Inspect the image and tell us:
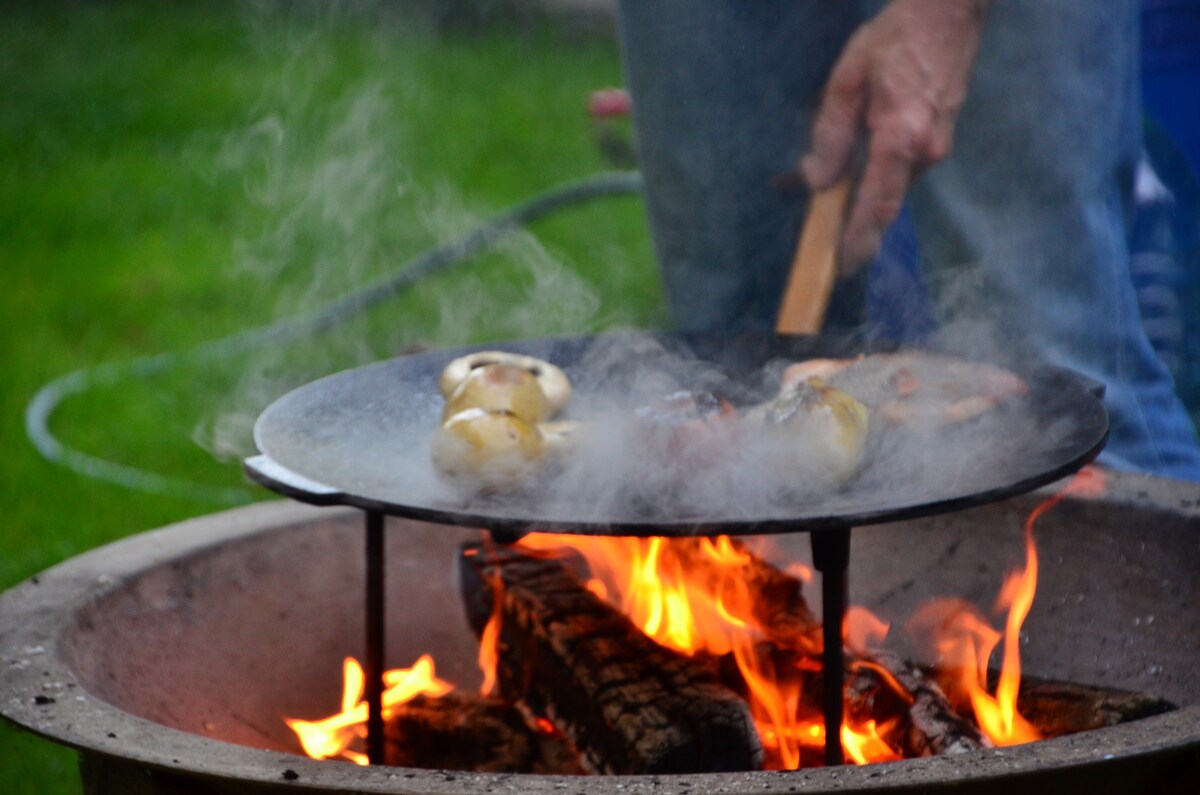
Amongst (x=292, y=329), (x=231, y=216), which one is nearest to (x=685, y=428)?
(x=292, y=329)

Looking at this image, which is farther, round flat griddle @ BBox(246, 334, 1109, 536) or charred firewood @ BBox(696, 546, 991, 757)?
charred firewood @ BBox(696, 546, 991, 757)

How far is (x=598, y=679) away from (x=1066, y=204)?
1575 mm

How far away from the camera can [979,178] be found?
10.2ft

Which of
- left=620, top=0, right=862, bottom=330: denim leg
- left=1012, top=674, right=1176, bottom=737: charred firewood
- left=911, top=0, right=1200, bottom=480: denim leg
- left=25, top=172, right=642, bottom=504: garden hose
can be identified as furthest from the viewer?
left=25, top=172, right=642, bottom=504: garden hose

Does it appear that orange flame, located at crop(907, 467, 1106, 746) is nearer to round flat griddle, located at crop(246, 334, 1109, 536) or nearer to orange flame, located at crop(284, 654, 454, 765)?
round flat griddle, located at crop(246, 334, 1109, 536)

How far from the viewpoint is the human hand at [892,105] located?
8.54ft

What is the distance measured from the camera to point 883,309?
11.4ft

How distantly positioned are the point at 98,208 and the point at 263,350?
319 cm

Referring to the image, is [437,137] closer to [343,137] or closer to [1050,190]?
[343,137]

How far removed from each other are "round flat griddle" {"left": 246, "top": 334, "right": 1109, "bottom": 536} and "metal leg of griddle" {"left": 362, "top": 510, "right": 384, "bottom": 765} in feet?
0.61

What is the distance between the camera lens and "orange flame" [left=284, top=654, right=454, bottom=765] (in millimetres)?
2473

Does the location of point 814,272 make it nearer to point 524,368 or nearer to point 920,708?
point 524,368

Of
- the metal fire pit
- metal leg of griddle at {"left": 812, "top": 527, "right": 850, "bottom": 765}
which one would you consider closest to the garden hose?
the metal fire pit

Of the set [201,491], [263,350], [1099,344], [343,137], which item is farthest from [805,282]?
[343,137]
